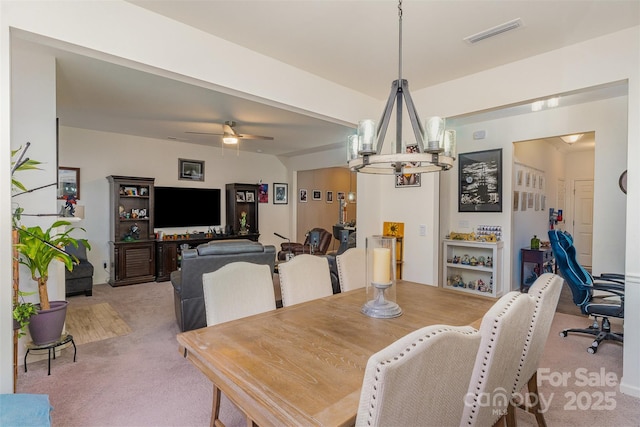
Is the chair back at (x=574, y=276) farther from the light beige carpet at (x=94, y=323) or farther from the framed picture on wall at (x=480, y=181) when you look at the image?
the light beige carpet at (x=94, y=323)

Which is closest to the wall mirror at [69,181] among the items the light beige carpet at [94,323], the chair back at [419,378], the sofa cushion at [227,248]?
the light beige carpet at [94,323]

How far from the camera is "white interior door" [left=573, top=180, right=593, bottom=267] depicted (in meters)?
7.30

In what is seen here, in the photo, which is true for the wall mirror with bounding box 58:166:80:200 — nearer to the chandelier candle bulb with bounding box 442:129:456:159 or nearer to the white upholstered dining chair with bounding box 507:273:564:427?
the chandelier candle bulb with bounding box 442:129:456:159

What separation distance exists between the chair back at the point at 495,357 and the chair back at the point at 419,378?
0.13 m

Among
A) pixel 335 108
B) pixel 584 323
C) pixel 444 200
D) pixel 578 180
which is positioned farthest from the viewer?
pixel 578 180

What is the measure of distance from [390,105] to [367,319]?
1.22 m

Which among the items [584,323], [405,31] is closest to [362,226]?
[405,31]

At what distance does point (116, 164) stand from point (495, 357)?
6.57 meters

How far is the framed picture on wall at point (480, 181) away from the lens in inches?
191

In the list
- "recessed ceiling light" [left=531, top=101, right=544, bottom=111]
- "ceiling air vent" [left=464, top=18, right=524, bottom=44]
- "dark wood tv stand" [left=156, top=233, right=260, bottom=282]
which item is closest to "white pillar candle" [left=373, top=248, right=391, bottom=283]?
"ceiling air vent" [left=464, top=18, right=524, bottom=44]

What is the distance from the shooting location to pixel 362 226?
421 centimetres

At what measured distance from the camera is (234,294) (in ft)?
6.59

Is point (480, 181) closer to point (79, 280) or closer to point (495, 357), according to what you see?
point (495, 357)

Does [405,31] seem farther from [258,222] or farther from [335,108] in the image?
[258,222]
